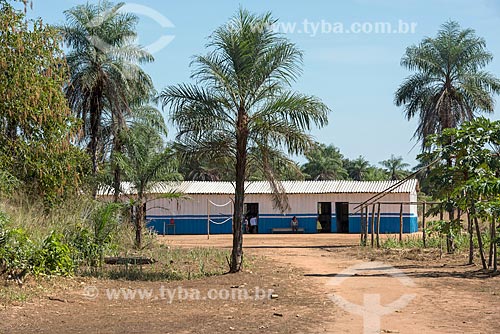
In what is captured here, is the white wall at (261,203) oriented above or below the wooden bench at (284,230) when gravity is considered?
above

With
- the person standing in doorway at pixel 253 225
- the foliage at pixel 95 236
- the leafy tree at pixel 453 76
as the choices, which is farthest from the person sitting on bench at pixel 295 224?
the foliage at pixel 95 236

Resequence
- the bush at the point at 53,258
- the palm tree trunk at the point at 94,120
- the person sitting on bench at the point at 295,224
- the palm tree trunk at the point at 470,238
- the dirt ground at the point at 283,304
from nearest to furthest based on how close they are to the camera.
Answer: the dirt ground at the point at 283,304 → the bush at the point at 53,258 → the palm tree trunk at the point at 470,238 → the palm tree trunk at the point at 94,120 → the person sitting on bench at the point at 295,224

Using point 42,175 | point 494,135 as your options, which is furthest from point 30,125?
point 494,135

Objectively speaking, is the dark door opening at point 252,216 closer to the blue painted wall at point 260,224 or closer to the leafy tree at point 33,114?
the blue painted wall at point 260,224

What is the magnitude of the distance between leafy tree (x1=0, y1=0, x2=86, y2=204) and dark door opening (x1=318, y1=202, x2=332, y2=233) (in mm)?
29143

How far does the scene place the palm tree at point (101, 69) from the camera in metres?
25.5

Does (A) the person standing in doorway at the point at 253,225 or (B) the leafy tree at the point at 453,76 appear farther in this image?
(A) the person standing in doorway at the point at 253,225

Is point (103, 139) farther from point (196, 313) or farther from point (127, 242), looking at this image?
point (196, 313)

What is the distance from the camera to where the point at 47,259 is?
14.4 metres

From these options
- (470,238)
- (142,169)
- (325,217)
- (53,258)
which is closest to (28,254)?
(53,258)

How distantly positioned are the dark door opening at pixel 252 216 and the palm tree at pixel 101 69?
19.6 m

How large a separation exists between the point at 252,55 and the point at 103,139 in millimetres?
12749

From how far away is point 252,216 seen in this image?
152 feet

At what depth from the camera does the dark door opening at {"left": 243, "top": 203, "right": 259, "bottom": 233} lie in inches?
1802
